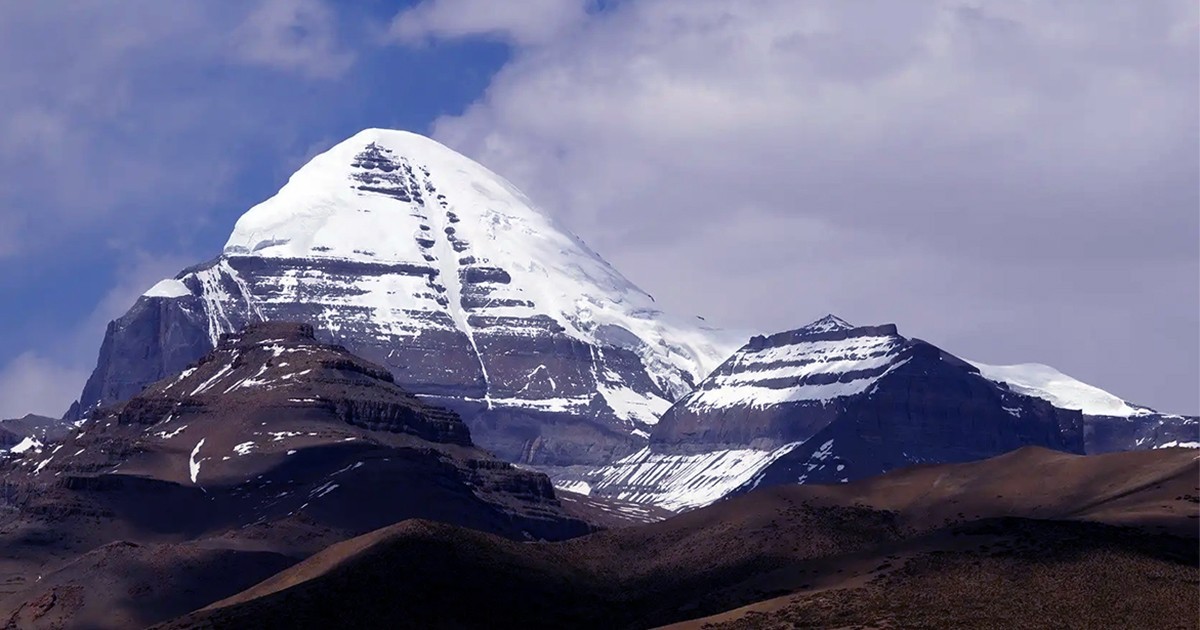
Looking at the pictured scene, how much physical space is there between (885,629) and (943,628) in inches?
177

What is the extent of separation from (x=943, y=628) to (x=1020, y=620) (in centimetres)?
556

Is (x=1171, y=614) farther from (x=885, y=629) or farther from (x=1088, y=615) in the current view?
(x=885, y=629)

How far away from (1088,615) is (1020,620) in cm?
487

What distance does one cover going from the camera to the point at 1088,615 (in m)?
198

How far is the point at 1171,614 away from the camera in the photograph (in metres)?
194

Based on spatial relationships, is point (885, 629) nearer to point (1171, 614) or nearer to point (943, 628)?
point (943, 628)

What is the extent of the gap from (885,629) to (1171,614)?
20.1 metres

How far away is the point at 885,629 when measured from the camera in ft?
653

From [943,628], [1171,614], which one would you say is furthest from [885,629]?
[1171,614]

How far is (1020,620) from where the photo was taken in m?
197

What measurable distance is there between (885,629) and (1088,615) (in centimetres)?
1436

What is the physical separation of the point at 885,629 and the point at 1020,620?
377 inches

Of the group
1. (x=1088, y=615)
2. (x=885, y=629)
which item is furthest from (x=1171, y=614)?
(x=885, y=629)
